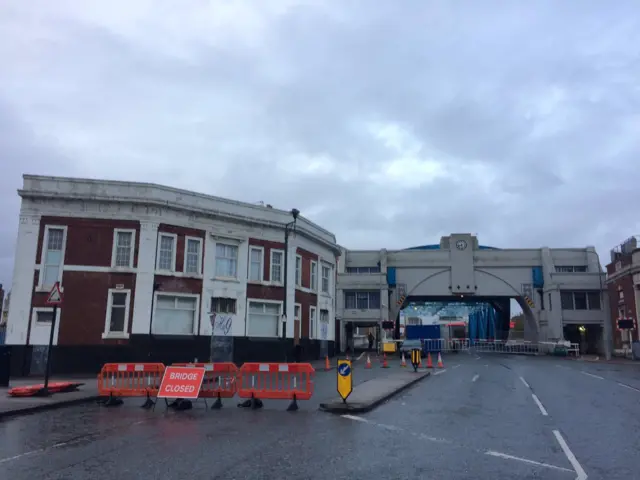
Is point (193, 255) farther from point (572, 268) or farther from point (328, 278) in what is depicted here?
point (572, 268)

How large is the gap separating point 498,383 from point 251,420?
12168mm

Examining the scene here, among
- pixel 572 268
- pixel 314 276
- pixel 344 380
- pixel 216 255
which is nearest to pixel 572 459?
pixel 344 380

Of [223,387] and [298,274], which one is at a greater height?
[298,274]

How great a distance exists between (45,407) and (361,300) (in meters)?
43.3

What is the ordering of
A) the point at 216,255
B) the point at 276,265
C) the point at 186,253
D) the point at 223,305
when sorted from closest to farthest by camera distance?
the point at 186,253 → the point at 223,305 → the point at 216,255 → the point at 276,265

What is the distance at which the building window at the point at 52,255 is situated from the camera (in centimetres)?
2686

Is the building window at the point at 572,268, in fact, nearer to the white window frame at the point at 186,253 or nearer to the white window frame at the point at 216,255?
the white window frame at the point at 216,255

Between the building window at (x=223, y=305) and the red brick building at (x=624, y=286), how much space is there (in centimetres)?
3086

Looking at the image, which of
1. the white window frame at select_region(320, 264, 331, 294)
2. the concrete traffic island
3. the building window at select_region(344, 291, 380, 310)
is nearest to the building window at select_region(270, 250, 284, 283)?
the white window frame at select_region(320, 264, 331, 294)

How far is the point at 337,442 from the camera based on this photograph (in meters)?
9.25

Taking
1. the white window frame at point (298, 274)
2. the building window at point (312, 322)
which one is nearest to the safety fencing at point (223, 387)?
the white window frame at point (298, 274)

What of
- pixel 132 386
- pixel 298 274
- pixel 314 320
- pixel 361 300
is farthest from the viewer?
pixel 361 300

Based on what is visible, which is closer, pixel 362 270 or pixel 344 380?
pixel 344 380

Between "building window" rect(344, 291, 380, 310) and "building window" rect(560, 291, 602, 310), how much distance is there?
18.1 metres
